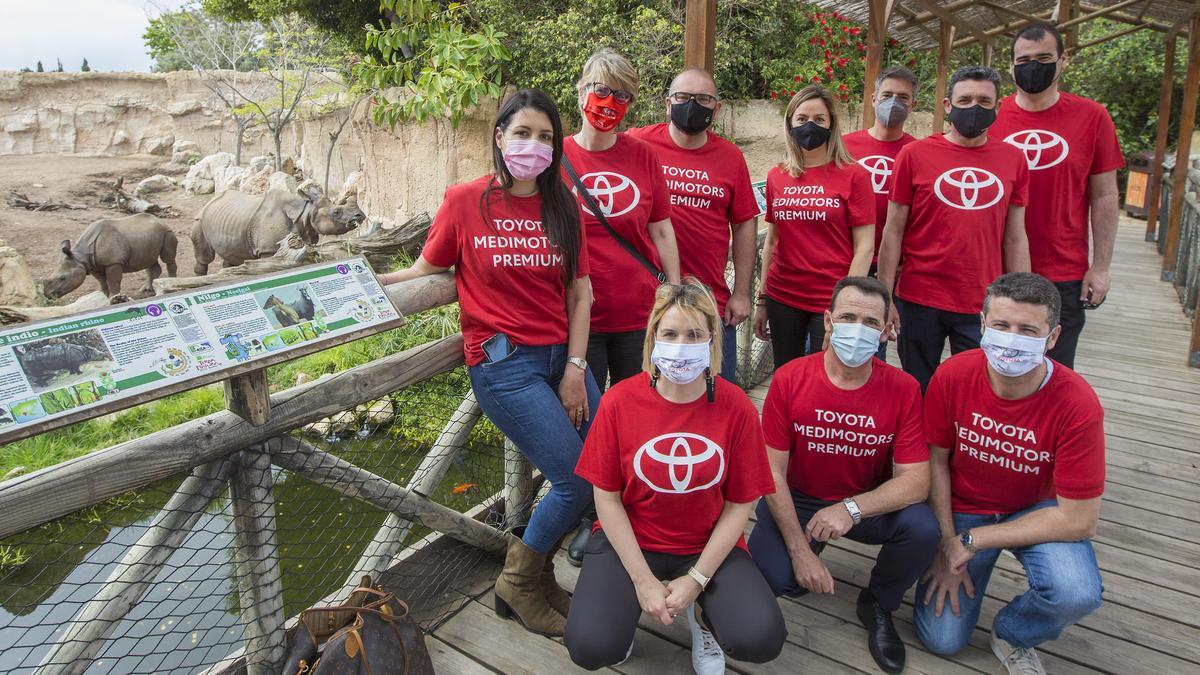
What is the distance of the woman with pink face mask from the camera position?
226 cm

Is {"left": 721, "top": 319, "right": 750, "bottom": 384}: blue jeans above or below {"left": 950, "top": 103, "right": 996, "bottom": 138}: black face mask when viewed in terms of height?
below

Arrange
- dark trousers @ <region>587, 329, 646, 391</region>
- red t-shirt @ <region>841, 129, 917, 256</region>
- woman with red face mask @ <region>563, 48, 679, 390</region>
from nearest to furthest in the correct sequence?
1. woman with red face mask @ <region>563, 48, 679, 390</region>
2. dark trousers @ <region>587, 329, 646, 391</region>
3. red t-shirt @ <region>841, 129, 917, 256</region>

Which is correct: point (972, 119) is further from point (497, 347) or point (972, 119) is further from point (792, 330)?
point (497, 347)

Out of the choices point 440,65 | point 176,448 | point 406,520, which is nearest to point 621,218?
point 406,520

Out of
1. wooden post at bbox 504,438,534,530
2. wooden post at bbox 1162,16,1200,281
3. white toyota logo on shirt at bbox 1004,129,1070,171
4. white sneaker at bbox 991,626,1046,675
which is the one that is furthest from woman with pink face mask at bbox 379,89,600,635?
wooden post at bbox 1162,16,1200,281

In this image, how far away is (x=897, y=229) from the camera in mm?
2980

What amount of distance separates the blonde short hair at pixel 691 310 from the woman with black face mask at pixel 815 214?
0.97 metres

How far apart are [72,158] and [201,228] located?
686 inches

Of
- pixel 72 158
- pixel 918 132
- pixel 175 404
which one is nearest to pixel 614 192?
pixel 175 404

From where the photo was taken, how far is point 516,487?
9.67 ft

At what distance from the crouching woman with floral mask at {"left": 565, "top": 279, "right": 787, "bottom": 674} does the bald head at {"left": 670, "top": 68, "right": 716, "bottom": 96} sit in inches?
37.3

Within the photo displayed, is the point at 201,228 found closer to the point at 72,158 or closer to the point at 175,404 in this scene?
the point at 175,404

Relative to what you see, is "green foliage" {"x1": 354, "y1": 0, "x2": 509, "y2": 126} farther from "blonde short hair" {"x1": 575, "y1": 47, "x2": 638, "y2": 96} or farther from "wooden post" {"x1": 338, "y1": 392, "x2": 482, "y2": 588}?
"wooden post" {"x1": 338, "y1": 392, "x2": 482, "y2": 588}

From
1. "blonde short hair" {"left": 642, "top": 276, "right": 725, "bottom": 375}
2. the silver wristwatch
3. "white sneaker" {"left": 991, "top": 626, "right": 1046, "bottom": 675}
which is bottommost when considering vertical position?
"white sneaker" {"left": 991, "top": 626, "right": 1046, "bottom": 675}
